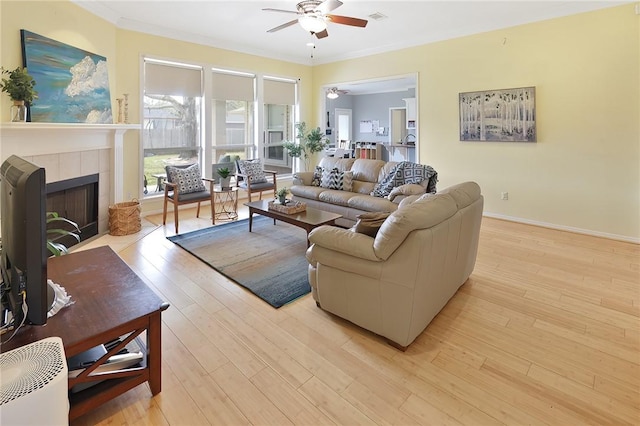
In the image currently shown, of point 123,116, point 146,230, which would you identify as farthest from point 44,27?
point 146,230

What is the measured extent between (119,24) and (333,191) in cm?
385

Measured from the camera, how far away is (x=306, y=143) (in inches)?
308

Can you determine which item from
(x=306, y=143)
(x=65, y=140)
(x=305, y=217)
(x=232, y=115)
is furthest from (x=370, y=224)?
(x=306, y=143)

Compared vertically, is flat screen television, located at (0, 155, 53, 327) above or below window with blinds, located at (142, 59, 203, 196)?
below

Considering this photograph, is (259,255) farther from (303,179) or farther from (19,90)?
(19,90)

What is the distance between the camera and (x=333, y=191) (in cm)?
517

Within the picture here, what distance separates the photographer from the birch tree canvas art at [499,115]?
493 cm

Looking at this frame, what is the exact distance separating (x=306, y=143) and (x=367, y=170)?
2832 mm

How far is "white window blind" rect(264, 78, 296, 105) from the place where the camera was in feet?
23.9

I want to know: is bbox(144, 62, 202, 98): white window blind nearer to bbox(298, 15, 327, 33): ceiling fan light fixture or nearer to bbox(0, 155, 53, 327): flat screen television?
bbox(298, 15, 327, 33): ceiling fan light fixture

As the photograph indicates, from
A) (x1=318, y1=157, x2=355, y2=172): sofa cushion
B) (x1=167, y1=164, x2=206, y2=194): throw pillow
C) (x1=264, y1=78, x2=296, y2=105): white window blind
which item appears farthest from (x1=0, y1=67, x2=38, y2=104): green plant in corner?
(x1=264, y1=78, x2=296, y2=105): white window blind

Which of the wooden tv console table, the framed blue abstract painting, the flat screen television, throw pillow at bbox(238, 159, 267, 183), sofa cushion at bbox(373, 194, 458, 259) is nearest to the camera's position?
the flat screen television

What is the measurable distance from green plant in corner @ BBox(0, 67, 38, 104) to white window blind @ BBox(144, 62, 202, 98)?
2.34 metres

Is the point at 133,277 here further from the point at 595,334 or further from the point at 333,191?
the point at 333,191
